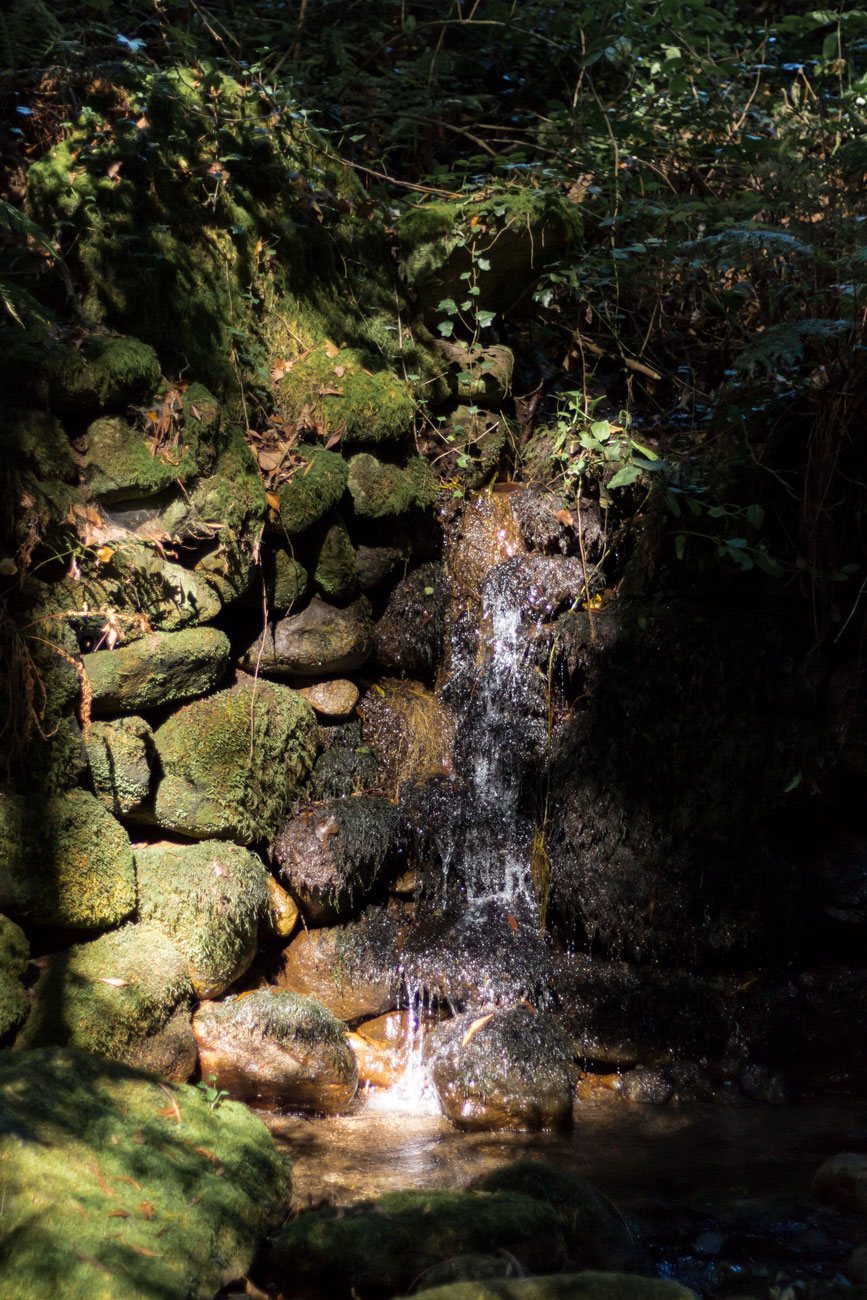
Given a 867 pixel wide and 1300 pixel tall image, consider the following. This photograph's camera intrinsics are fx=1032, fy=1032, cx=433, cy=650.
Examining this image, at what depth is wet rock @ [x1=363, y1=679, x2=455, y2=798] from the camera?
6.00m

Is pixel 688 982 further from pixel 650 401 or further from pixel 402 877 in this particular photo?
pixel 650 401

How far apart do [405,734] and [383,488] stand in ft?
4.87

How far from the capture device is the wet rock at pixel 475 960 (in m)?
5.22

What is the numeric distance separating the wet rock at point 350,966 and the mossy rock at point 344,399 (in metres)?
2.79

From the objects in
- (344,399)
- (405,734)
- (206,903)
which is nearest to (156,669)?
(206,903)

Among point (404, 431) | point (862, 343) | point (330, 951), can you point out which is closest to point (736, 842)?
point (330, 951)

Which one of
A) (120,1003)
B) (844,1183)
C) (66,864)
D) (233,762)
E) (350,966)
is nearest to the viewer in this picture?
(844,1183)

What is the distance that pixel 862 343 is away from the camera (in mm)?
5082

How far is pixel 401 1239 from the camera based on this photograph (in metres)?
3.08

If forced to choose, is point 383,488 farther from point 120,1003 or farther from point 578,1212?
point 578,1212

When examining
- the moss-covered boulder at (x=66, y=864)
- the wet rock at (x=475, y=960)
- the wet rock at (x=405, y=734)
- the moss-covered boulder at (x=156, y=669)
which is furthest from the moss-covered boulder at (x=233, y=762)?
the wet rock at (x=475, y=960)

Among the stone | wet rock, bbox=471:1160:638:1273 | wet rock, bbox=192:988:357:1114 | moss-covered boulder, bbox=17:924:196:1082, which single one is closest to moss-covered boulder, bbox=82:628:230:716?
the stone

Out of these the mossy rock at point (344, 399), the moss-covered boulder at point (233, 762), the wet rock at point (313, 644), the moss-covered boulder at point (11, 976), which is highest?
the mossy rock at point (344, 399)

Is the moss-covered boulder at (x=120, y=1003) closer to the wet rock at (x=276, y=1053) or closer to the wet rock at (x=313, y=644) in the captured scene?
the wet rock at (x=276, y=1053)
